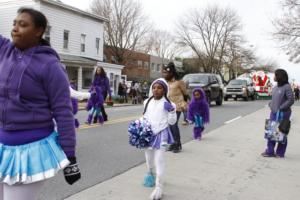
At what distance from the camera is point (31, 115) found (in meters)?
2.74

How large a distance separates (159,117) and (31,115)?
3.03 metres

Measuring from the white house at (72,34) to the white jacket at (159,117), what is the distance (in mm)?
23994

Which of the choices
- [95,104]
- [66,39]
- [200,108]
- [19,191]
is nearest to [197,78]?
[95,104]

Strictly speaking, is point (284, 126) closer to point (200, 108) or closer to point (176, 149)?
point (176, 149)

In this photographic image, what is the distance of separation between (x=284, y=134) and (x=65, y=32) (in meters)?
26.7

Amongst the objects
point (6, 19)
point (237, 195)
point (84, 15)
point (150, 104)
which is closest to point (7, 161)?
Answer: point (150, 104)

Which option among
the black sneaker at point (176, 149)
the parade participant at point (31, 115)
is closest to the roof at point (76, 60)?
the black sneaker at point (176, 149)

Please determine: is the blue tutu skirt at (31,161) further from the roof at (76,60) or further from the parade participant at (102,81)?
the roof at (76,60)

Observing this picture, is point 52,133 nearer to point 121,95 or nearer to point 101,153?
point 101,153

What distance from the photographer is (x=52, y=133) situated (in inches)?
113

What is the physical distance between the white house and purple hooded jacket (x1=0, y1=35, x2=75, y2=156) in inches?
1044

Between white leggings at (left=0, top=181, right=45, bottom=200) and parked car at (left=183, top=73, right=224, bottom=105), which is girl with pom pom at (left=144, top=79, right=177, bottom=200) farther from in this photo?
parked car at (left=183, top=73, right=224, bottom=105)

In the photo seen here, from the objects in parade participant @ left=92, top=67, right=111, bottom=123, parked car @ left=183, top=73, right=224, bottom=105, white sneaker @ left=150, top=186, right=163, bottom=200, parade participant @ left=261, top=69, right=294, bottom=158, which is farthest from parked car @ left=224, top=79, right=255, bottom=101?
white sneaker @ left=150, top=186, right=163, bottom=200

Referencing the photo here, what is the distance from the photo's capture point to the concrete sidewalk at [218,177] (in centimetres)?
567
